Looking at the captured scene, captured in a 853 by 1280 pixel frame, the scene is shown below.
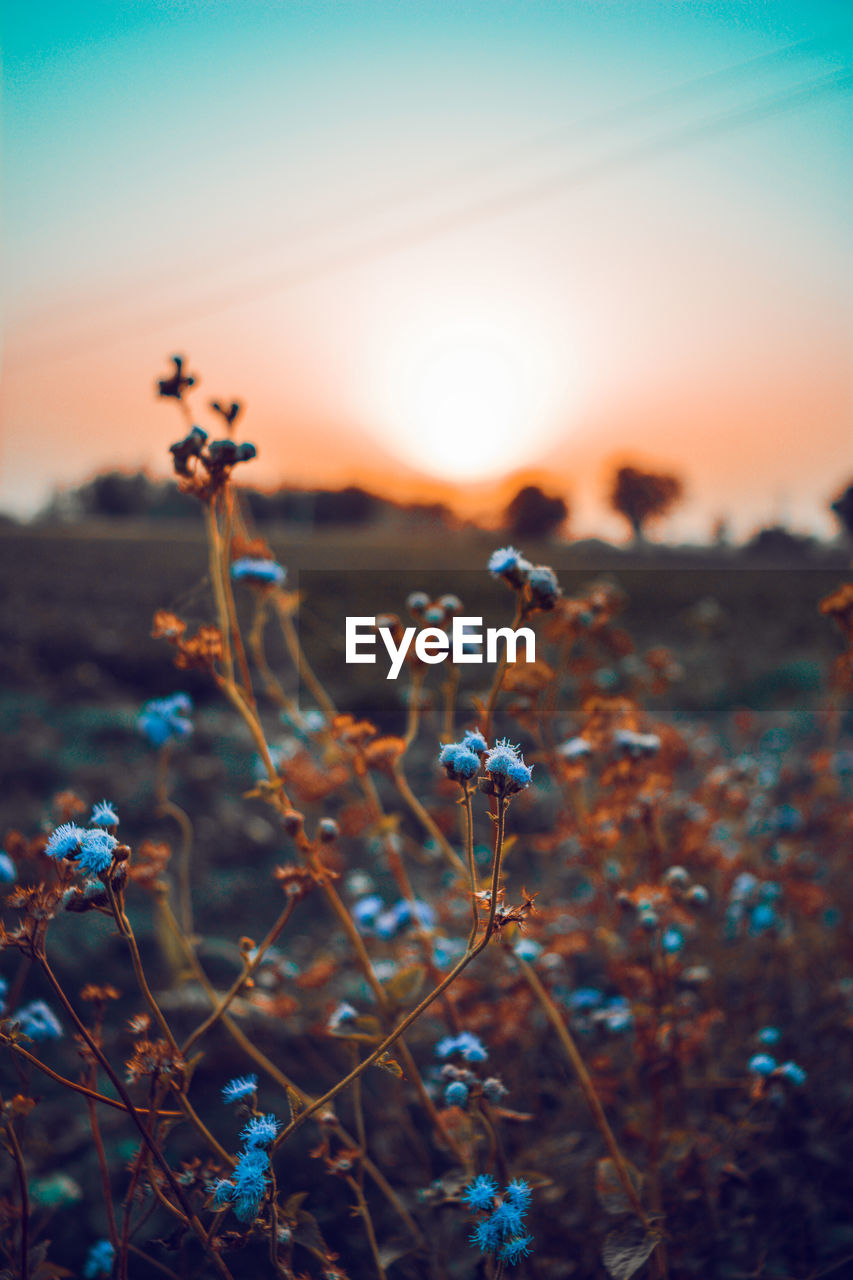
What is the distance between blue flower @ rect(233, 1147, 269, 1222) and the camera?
1108mm

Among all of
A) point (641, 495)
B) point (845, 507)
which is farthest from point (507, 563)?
point (641, 495)

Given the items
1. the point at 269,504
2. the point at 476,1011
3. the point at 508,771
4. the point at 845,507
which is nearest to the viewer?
the point at 508,771

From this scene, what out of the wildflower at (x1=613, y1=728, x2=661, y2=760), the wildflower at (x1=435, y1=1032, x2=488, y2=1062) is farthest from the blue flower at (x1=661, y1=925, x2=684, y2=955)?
the wildflower at (x1=435, y1=1032, x2=488, y2=1062)

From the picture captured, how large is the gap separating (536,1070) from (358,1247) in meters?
0.76

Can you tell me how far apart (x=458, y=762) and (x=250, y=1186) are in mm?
630

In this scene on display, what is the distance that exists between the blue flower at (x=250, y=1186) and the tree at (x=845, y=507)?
7.72ft

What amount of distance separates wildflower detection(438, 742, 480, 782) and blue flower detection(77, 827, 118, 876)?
485 millimetres

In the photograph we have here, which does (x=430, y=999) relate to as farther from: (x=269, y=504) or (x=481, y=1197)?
(x=269, y=504)

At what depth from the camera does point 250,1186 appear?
3.65ft

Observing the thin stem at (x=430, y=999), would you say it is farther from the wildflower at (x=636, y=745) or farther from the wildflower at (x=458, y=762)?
the wildflower at (x=636, y=745)

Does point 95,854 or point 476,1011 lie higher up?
point 95,854

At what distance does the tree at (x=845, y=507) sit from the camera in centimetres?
268

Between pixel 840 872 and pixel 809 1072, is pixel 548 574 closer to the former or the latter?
pixel 809 1072

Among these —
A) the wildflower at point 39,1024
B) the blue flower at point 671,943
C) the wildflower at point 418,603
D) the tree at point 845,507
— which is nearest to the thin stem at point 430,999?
the wildflower at point 39,1024
